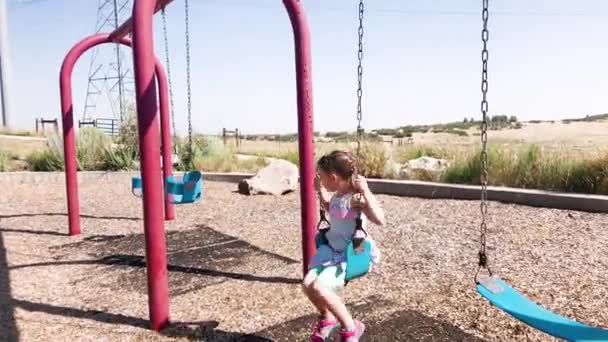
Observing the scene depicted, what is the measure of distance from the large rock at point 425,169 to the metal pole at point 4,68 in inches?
646

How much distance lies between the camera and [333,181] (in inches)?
95.2

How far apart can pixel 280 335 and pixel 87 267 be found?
91.7 inches

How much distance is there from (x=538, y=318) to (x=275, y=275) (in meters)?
2.22

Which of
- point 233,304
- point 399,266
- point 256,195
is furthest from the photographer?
point 256,195

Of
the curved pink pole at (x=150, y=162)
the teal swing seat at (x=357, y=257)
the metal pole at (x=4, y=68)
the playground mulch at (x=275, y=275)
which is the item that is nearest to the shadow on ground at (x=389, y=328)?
the playground mulch at (x=275, y=275)

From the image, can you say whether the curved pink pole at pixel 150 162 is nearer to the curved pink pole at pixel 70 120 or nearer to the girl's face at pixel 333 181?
the girl's face at pixel 333 181

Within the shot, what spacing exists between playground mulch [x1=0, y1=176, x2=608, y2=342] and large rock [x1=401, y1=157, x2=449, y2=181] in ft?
A: 4.79

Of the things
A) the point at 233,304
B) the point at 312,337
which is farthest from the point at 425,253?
the point at 312,337

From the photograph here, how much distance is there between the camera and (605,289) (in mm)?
3256

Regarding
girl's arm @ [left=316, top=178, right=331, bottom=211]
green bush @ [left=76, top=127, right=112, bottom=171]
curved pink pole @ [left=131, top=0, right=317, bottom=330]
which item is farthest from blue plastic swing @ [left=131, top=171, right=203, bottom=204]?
green bush @ [left=76, top=127, right=112, bottom=171]

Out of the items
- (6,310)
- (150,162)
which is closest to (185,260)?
(6,310)

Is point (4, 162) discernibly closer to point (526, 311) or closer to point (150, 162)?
point (150, 162)

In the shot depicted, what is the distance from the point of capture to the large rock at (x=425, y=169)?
25.8ft

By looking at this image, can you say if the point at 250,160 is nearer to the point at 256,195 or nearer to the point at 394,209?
the point at 256,195
